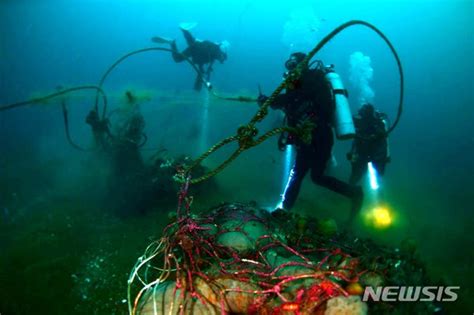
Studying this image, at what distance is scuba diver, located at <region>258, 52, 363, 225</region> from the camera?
5.66 metres

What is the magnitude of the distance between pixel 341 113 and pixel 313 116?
719 mm

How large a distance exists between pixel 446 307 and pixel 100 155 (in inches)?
387

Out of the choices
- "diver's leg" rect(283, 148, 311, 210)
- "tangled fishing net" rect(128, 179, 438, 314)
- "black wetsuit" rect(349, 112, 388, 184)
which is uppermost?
"black wetsuit" rect(349, 112, 388, 184)

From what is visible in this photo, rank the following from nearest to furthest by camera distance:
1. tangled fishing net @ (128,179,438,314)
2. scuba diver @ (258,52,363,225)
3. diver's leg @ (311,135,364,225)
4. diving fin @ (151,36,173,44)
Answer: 1. tangled fishing net @ (128,179,438,314)
2. scuba diver @ (258,52,363,225)
3. diver's leg @ (311,135,364,225)
4. diving fin @ (151,36,173,44)

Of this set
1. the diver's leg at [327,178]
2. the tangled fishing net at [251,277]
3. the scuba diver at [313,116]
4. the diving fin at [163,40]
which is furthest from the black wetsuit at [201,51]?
the tangled fishing net at [251,277]

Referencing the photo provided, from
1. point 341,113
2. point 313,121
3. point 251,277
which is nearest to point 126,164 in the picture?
point 313,121

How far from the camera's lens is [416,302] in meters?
3.10

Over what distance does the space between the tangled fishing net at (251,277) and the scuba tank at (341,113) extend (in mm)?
2699

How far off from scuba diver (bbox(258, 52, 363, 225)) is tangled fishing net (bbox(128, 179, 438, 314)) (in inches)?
74.2

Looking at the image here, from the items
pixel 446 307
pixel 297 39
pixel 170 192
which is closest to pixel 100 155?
pixel 170 192

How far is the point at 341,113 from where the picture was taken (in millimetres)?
6023

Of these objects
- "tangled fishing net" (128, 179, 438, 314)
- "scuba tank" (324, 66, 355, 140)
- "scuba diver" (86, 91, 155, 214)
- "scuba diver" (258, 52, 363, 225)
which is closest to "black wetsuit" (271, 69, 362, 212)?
"scuba diver" (258, 52, 363, 225)

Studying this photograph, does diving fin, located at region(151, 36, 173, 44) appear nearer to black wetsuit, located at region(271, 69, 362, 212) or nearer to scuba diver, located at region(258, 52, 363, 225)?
scuba diver, located at region(258, 52, 363, 225)

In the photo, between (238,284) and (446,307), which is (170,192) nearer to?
(238,284)
